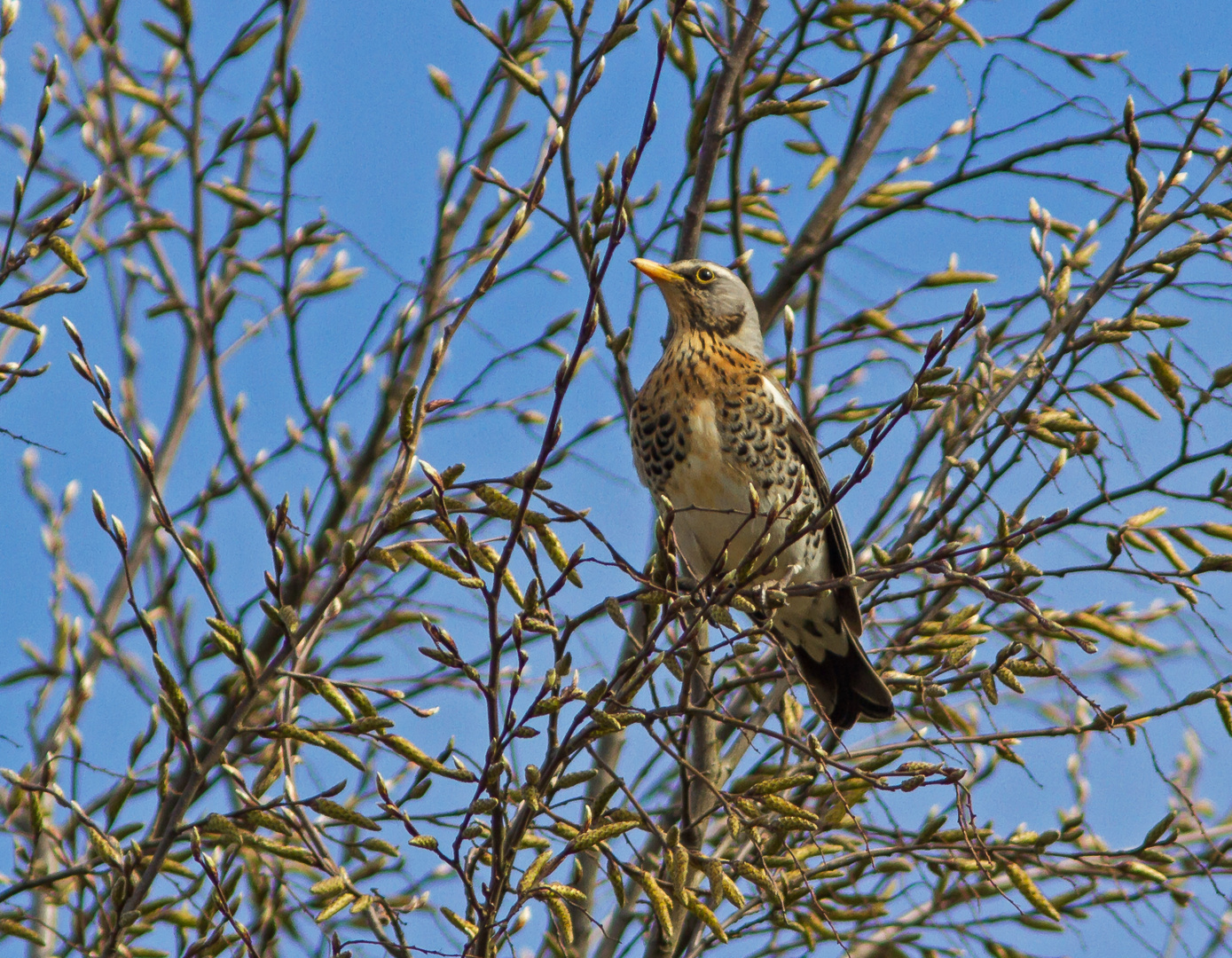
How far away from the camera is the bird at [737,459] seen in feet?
14.7

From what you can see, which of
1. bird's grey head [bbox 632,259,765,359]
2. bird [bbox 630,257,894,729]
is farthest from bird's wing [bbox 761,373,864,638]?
bird's grey head [bbox 632,259,765,359]

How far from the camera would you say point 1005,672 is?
117 inches

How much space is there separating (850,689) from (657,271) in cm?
167

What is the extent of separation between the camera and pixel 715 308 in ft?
16.3

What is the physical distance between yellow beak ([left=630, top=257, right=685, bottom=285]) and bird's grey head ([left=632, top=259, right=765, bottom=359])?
0.06 m

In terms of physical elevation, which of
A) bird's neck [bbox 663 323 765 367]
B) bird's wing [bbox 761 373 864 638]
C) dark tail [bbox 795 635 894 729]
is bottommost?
dark tail [bbox 795 635 894 729]

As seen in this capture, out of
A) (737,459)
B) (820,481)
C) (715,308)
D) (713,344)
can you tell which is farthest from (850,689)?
(715,308)

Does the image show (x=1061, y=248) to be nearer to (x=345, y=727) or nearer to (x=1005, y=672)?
(x=1005, y=672)

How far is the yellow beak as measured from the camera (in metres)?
4.65

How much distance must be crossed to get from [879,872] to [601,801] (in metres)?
1.43

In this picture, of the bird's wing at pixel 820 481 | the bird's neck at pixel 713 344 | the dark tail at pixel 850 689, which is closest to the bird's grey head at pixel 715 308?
the bird's neck at pixel 713 344

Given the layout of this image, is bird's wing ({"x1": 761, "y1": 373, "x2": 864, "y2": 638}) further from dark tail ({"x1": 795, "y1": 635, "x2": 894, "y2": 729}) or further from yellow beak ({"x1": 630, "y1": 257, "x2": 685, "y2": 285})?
yellow beak ({"x1": 630, "y1": 257, "x2": 685, "y2": 285})

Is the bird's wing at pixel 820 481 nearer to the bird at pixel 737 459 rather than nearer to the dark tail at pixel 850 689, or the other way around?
the bird at pixel 737 459

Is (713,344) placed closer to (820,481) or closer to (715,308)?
(715,308)
